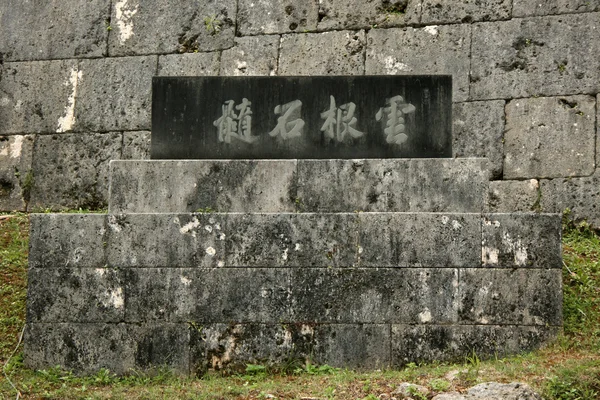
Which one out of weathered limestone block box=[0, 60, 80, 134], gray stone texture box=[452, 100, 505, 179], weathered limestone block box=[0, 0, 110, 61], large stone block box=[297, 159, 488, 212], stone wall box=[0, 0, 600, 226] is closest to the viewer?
large stone block box=[297, 159, 488, 212]

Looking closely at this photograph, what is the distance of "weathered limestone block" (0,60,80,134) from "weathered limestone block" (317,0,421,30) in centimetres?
302

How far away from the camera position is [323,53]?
33.4ft

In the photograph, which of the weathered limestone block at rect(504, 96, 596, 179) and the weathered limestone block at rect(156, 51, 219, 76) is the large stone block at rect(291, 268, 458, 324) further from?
the weathered limestone block at rect(156, 51, 219, 76)

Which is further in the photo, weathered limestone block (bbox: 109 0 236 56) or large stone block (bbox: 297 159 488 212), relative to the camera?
weathered limestone block (bbox: 109 0 236 56)

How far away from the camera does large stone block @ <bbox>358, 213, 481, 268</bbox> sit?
6516 mm

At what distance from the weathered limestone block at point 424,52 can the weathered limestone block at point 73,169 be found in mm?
3047

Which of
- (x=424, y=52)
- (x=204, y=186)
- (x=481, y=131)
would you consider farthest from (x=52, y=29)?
(x=481, y=131)

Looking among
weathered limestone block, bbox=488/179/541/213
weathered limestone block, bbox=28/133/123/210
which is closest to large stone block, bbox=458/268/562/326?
weathered limestone block, bbox=488/179/541/213

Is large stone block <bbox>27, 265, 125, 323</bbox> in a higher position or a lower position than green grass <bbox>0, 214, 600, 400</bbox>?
higher

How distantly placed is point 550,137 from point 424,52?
162 centimetres

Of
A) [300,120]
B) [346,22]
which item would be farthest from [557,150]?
[300,120]

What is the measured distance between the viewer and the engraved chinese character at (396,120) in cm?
707

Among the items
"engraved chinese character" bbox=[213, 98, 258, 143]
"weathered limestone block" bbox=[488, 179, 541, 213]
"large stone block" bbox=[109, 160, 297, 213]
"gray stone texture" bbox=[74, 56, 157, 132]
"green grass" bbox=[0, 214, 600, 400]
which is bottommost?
"green grass" bbox=[0, 214, 600, 400]

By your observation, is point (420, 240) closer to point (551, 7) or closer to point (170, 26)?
point (551, 7)
